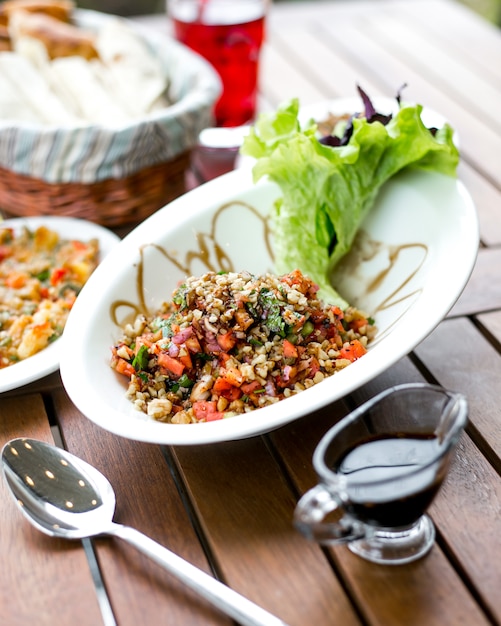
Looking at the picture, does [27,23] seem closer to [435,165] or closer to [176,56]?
[176,56]

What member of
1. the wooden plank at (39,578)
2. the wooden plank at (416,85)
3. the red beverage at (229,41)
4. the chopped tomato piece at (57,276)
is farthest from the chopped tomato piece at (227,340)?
the red beverage at (229,41)

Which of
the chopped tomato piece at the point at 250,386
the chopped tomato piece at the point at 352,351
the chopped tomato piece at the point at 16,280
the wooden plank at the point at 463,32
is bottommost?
the chopped tomato piece at the point at 16,280

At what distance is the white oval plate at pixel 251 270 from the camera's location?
1137 millimetres

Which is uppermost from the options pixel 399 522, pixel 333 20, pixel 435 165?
pixel 435 165

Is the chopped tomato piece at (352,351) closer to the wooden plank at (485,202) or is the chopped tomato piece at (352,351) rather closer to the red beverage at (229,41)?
the wooden plank at (485,202)

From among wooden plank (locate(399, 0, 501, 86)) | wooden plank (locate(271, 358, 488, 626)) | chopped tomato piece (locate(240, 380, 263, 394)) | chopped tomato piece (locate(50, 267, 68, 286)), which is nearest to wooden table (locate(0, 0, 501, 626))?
wooden plank (locate(271, 358, 488, 626))

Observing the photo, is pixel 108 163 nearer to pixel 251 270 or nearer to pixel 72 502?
pixel 251 270

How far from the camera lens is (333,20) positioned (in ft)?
10.1

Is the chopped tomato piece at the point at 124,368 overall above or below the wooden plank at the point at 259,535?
above

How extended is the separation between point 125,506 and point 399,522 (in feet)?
1.35

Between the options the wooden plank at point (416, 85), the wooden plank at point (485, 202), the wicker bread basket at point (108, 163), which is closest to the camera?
the wicker bread basket at point (108, 163)

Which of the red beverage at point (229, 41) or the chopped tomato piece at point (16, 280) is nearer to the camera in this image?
the chopped tomato piece at point (16, 280)

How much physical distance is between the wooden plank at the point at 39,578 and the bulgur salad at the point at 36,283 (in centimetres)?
31

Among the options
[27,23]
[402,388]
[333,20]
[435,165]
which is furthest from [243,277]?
[333,20]
